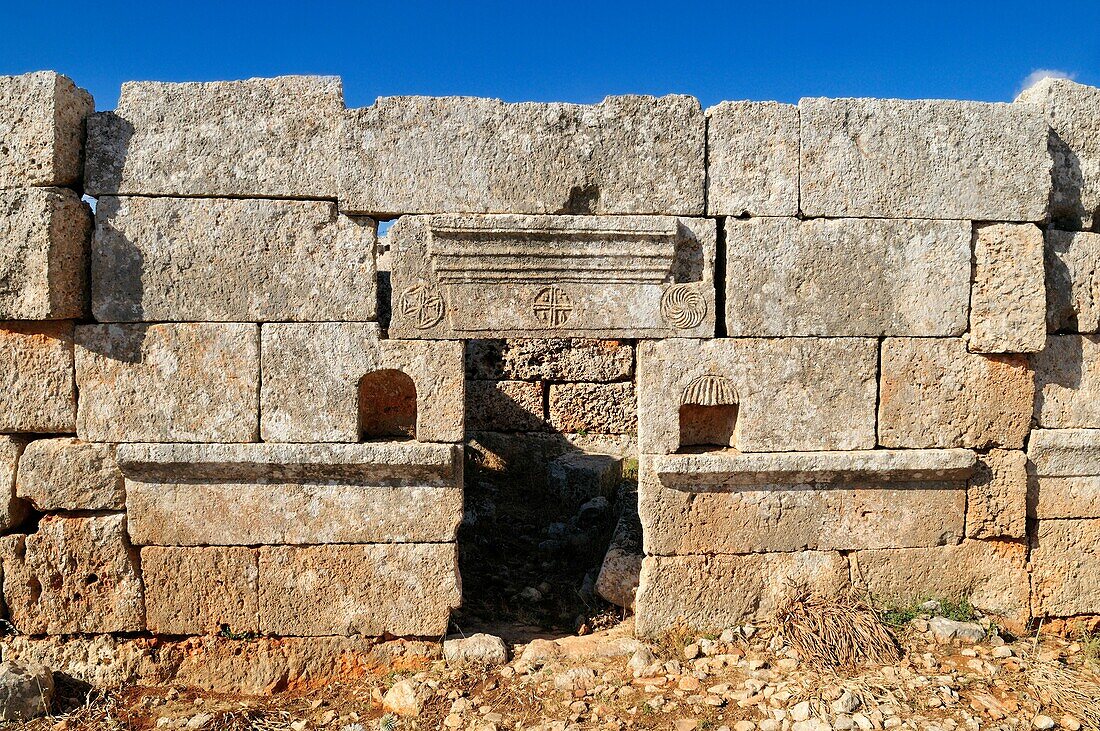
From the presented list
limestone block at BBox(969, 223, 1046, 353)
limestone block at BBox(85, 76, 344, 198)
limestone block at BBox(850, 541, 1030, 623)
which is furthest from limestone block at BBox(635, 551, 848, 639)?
limestone block at BBox(85, 76, 344, 198)

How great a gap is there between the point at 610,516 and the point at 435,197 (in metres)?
3.16

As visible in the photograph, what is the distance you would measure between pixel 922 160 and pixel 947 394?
1331mm

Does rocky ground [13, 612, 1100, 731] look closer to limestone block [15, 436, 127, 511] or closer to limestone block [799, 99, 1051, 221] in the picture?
limestone block [15, 436, 127, 511]

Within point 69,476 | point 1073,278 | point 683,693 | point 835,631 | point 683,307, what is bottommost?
point 683,693

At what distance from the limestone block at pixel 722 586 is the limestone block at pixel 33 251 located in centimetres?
346

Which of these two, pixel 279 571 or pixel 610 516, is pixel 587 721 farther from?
pixel 610 516

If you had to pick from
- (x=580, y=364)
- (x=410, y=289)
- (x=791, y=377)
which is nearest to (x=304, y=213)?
(x=410, y=289)

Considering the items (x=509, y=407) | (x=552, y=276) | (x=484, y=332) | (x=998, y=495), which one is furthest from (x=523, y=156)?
(x=509, y=407)

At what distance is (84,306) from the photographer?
149 inches

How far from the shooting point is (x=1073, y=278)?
418cm

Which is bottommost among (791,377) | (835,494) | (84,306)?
(835,494)

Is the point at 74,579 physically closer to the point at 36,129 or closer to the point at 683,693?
the point at 36,129

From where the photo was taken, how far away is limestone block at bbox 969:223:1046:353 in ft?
13.0

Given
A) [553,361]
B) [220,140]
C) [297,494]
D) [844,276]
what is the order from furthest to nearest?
1. [553,361]
2. [844,276]
3. [297,494]
4. [220,140]
